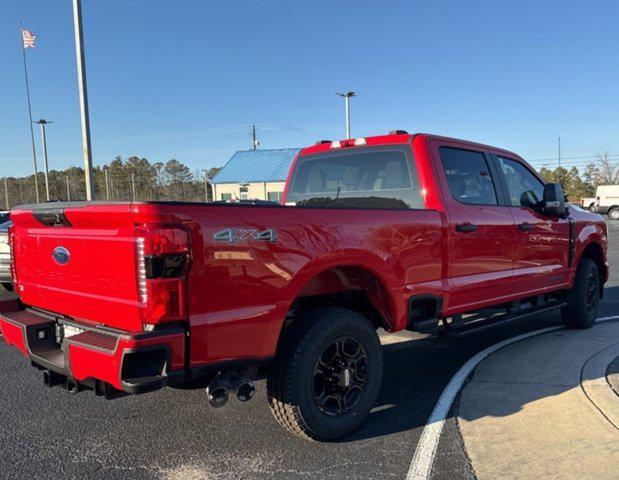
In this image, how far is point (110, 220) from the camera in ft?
9.00

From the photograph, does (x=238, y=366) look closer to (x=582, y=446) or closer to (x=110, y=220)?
(x=110, y=220)

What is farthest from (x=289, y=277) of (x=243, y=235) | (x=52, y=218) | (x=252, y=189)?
(x=252, y=189)

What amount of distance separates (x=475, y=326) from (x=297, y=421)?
2.12m

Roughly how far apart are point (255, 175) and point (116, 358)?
133 feet

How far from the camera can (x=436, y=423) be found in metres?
3.64

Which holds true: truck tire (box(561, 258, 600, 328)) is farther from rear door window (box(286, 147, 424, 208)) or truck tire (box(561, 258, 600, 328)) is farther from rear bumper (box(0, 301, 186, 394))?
rear bumper (box(0, 301, 186, 394))

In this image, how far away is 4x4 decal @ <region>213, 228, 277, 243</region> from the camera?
271 cm

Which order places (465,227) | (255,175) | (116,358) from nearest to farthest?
1. (116,358)
2. (465,227)
3. (255,175)

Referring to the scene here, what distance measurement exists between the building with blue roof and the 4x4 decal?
3731cm

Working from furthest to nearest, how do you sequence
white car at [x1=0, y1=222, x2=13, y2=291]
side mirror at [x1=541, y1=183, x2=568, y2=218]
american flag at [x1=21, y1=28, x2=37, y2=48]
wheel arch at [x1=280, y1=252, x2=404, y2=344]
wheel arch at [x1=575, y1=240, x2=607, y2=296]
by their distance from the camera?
american flag at [x1=21, y1=28, x2=37, y2=48]
white car at [x1=0, y1=222, x2=13, y2=291]
wheel arch at [x1=575, y1=240, x2=607, y2=296]
side mirror at [x1=541, y1=183, x2=568, y2=218]
wheel arch at [x1=280, y1=252, x2=404, y2=344]

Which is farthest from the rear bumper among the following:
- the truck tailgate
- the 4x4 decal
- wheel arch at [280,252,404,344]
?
wheel arch at [280,252,404,344]

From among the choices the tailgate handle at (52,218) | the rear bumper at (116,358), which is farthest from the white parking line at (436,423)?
the tailgate handle at (52,218)

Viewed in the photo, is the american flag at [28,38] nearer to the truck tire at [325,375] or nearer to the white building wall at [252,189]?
the white building wall at [252,189]

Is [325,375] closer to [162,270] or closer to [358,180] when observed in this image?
[162,270]
